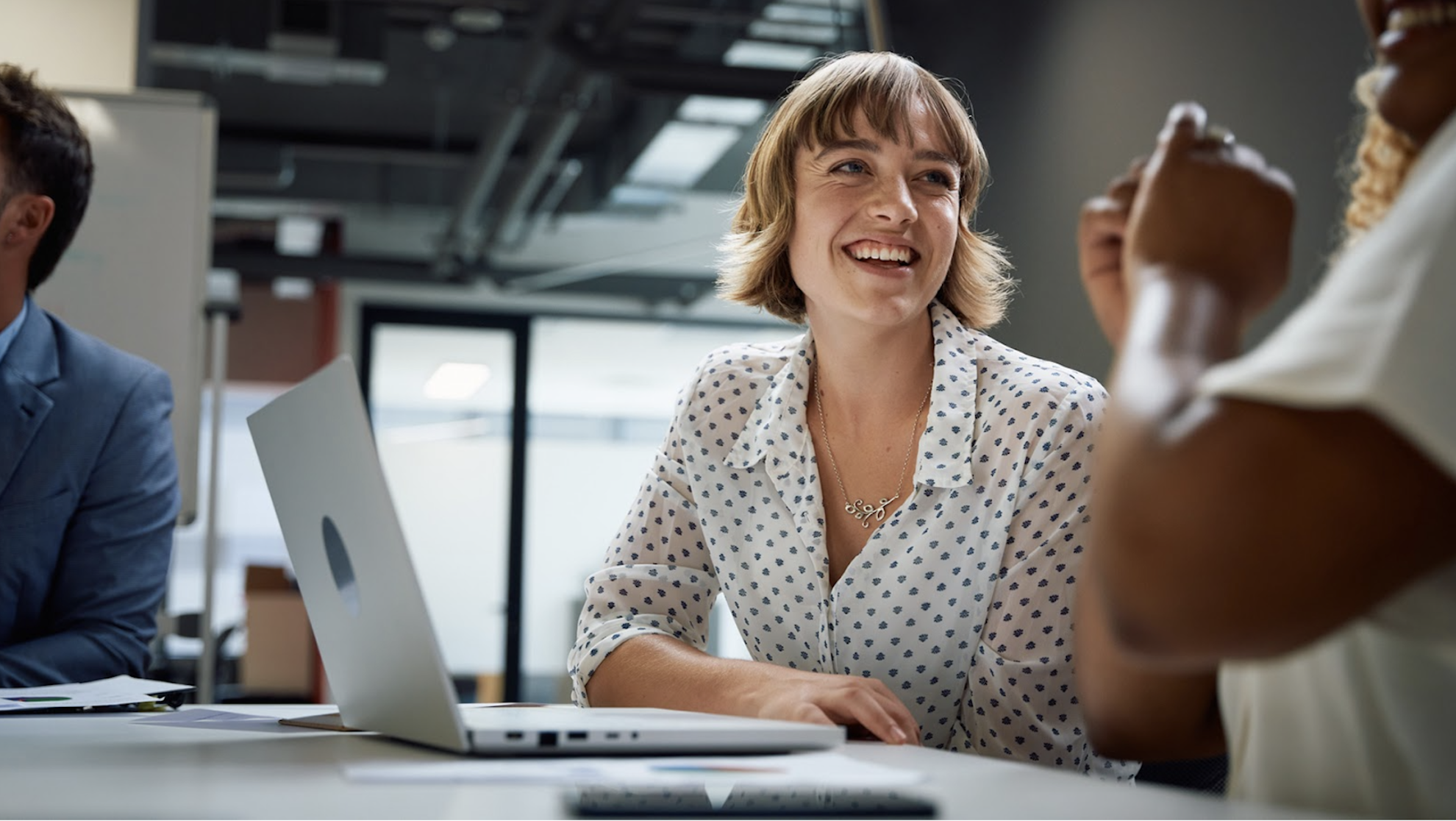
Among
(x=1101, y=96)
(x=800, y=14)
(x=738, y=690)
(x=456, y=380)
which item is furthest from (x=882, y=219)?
(x=456, y=380)

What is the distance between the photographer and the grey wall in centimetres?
244

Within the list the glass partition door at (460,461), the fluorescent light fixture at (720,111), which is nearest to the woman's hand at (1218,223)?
the fluorescent light fixture at (720,111)

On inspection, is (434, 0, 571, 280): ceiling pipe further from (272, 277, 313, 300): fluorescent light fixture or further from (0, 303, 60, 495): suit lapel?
(0, 303, 60, 495): suit lapel

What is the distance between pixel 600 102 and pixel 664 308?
3.16 metres

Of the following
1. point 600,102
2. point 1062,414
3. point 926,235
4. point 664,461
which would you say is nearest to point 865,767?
point 1062,414

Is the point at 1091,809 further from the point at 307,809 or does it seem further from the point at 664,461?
the point at 664,461

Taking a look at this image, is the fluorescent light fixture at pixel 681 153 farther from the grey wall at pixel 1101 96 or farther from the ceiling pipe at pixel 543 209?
the grey wall at pixel 1101 96

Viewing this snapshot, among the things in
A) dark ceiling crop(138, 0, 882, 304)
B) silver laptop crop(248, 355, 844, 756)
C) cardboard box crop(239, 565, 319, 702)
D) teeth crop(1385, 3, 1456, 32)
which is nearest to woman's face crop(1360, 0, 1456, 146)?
teeth crop(1385, 3, 1456, 32)

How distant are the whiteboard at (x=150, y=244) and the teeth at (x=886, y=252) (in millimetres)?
2556

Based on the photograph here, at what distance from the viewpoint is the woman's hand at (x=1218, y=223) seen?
820 millimetres

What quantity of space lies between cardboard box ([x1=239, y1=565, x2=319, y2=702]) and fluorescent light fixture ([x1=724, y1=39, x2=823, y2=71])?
4.29 metres

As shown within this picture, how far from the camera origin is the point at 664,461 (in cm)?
182

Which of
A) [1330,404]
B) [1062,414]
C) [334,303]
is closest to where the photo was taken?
[1330,404]

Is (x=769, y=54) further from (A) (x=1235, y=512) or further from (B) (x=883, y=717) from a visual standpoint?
(A) (x=1235, y=512)
